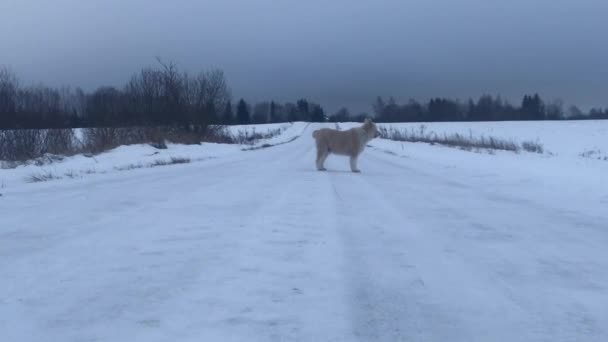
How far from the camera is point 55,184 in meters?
11.4

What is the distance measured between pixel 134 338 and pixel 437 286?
7.71 feet

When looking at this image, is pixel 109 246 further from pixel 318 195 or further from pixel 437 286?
pixel 318 195

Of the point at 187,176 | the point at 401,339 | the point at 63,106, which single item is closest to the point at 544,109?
the point at 63,106

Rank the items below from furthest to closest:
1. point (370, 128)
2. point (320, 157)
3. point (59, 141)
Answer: point (59, 141) → point (370, 128) → point (320, 157)

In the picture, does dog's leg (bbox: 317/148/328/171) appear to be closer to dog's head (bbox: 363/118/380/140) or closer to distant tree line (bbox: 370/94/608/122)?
dog's head (bbox: 363/118/380/140)

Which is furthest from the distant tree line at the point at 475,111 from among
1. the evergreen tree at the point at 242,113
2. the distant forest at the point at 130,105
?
the distant forest at the point at 130,105

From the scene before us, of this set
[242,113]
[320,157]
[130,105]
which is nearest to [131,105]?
[130,105]

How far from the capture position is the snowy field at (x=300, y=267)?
138 inches

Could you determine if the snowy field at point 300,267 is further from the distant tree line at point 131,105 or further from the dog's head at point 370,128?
the distant tree line at point 131,105

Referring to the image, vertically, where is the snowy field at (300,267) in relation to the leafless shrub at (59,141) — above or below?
below

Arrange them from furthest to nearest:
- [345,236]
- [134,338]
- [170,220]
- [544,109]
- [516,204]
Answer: [544,109], [516,204], [170,220], [345,236], [134,338]

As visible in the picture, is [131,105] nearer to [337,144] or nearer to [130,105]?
[130,105]

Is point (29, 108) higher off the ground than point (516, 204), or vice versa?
point (29, 108)

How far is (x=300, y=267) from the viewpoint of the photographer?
15.6ft
